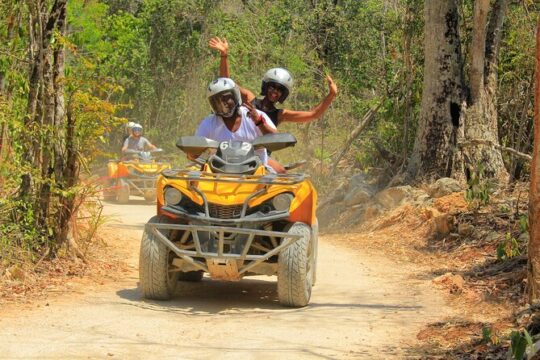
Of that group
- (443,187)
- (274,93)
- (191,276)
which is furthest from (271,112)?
(443,187)

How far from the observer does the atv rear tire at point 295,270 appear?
8.52 m

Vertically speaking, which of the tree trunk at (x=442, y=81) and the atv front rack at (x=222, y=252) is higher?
the tree trunk at (x=442, y=81)

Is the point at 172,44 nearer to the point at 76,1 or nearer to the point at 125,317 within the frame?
the point at 76,1

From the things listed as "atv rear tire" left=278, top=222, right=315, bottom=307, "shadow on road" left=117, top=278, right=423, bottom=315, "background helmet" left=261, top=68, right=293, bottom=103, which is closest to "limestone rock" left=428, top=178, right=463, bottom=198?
"background helmet" left=261, top=68, right=293, bottom=103

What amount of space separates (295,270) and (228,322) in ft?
2.78

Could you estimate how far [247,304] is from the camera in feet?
29.8

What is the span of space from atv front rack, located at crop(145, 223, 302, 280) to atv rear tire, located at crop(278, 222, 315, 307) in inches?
3.6

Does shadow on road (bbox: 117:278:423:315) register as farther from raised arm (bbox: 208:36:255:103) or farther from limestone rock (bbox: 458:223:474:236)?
limestone rock (bbox: 458:223:474:236)

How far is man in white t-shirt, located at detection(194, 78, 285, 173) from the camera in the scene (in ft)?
31.4

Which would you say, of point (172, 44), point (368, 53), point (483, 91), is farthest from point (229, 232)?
point (172, 44)

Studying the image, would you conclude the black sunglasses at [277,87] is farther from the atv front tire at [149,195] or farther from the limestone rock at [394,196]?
the atv front tire at [149,195]

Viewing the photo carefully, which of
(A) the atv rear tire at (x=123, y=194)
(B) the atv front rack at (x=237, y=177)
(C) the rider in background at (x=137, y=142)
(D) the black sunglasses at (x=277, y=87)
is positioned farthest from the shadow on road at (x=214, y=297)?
(C) the rider in background at (x=137, y=142)

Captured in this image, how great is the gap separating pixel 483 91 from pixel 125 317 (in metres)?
9.36

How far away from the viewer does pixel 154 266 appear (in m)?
8.67
